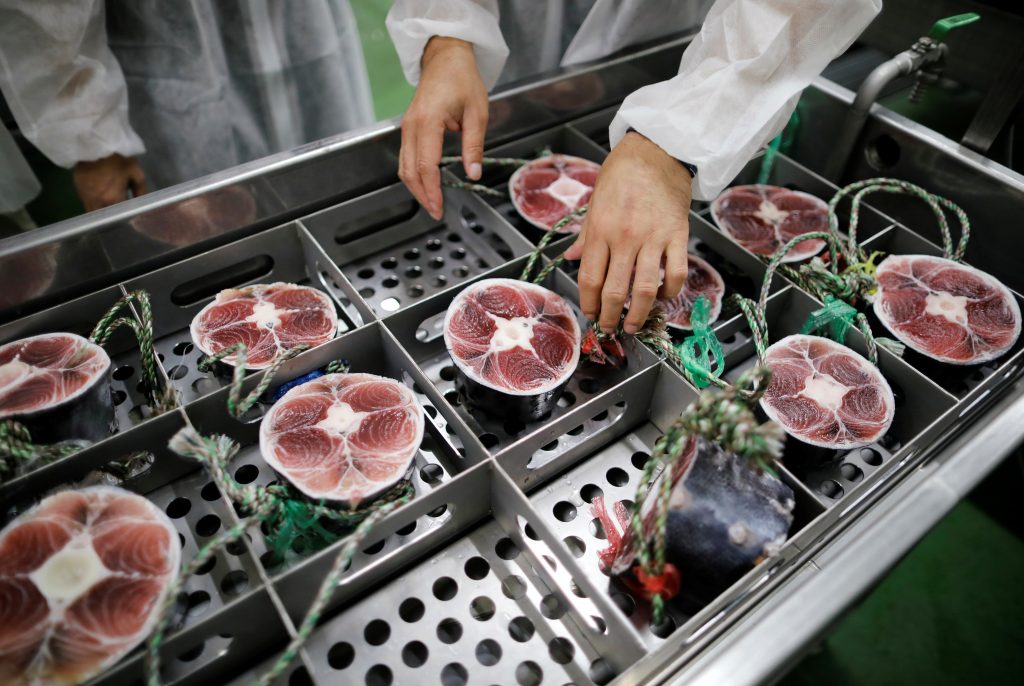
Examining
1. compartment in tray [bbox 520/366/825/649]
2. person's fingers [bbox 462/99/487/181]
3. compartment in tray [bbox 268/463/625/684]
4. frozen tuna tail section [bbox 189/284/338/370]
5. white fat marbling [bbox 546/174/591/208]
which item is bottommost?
compartment in tray [bbox 268/463/625/684]

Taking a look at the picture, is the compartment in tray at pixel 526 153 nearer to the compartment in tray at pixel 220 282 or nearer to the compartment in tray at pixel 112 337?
the compartment in tray at pixel 220 282

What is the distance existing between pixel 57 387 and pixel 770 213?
1.65 meters

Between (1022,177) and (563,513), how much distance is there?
1377mm

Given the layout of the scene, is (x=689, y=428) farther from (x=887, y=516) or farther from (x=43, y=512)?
(x=43, y=512)

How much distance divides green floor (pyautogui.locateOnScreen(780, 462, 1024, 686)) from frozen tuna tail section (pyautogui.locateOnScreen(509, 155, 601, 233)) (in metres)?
1.48

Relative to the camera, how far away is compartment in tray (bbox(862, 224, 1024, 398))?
1313 millimetres

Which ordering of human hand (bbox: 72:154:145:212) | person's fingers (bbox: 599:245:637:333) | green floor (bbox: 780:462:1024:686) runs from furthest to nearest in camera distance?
green floor (bbox: 780:462:1024:686)
human hand (bbox: 72:154:145:212)
person's fingers (bbox: 599:245:637:333)

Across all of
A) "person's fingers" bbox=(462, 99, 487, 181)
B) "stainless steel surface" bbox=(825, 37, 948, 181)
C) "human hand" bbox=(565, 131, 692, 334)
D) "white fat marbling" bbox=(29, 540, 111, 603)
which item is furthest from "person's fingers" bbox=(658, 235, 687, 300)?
"white fat marbling" bbox=(29, 540, 111, 603)

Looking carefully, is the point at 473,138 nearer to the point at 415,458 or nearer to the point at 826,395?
the point at 415,458

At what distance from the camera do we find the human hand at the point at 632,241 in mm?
1223

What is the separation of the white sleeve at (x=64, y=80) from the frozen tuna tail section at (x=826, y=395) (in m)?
1.82

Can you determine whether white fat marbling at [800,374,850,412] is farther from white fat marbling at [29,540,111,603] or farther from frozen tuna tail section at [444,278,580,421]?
white fat marbling at [29,540,111,603]

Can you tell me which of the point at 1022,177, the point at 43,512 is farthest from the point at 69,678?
the point at 1022,177

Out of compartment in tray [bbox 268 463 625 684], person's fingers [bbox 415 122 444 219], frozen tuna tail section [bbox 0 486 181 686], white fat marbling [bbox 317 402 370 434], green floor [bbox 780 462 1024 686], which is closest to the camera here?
frozen tuna tail section [bbox 0 486 181 686]
